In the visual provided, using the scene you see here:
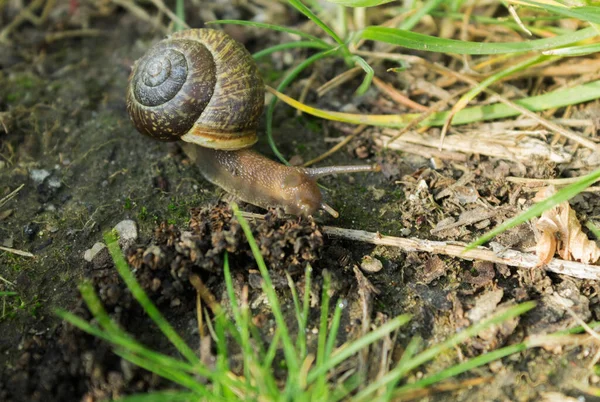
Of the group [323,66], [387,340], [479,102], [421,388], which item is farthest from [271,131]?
[421,388]

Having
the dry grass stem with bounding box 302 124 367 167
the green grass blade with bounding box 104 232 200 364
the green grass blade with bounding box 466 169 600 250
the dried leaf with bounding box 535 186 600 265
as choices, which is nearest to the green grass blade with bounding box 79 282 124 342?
the green grass blade with bounding box 104 232 200 364

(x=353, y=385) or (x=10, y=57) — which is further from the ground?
(x=10, y=57)

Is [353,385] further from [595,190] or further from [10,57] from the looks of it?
[10,57]

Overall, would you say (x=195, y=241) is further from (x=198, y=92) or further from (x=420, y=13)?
(x=420, y=13)

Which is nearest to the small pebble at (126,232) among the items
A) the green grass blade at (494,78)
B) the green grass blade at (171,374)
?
the green grass blade at (171,374)

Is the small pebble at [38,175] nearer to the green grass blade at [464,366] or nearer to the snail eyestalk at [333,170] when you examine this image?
the snail eyestalk at [333,170]

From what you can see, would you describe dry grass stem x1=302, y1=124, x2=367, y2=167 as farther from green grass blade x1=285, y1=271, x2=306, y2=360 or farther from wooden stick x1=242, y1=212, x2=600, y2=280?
green grass blade x1=285, y1=271, x2=306, y2=360
